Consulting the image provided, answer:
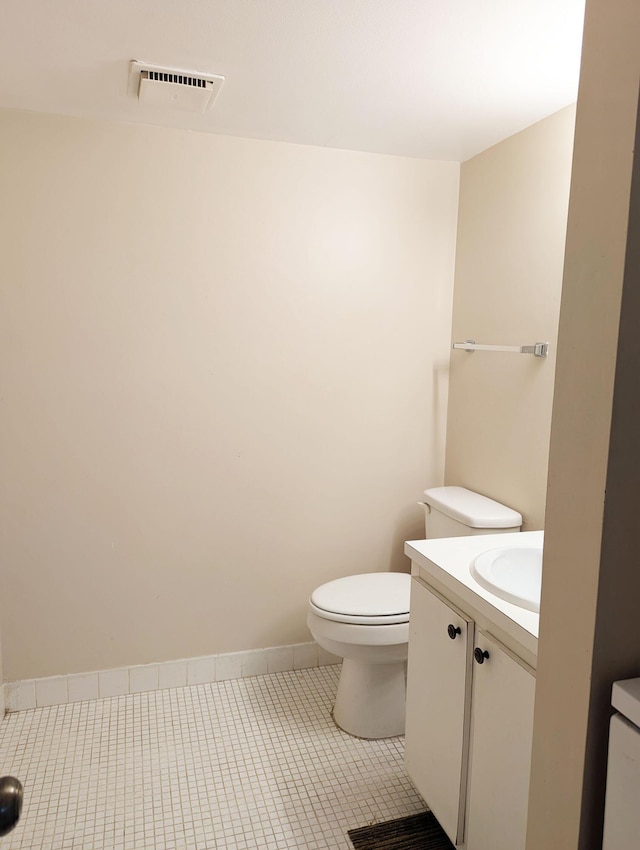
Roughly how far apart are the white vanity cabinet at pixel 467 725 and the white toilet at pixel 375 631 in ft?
1.02

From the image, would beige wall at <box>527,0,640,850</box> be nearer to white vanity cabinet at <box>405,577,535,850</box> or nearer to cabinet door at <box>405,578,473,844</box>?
white vanity cabinet at <box>405,577,535,850</box>

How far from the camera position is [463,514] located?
2309 mm

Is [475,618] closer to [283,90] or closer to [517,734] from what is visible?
[517,734]

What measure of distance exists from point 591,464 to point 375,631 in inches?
57.9

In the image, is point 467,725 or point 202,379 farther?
point 202,379

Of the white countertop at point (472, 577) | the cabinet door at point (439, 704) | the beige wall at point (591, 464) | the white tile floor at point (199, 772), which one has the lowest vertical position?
the white tile floor at point (199, 772)

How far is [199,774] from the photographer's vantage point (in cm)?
211

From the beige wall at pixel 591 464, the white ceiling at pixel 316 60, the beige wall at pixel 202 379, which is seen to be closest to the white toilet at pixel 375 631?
the beige wall at pixel 202 379

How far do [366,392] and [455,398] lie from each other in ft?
1.28

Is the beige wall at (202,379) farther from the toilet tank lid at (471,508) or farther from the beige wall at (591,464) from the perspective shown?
the beige wall at (591,464)

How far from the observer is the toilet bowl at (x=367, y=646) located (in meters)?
2.20

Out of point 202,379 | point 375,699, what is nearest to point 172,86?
point 202,379

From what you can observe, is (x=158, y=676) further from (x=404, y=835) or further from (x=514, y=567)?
(x=514, y=567)

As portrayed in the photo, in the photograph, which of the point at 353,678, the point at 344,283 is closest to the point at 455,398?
the point at 344,283
